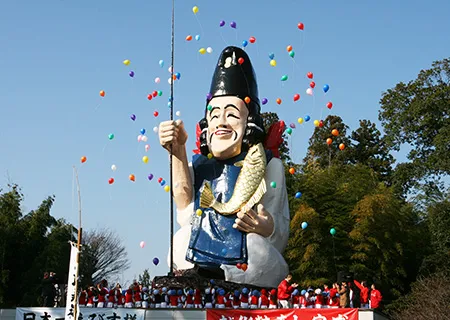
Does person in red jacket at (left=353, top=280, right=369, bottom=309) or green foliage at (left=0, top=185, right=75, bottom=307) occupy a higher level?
green foliage at (left=0, top=185, right=75, bottom=307)

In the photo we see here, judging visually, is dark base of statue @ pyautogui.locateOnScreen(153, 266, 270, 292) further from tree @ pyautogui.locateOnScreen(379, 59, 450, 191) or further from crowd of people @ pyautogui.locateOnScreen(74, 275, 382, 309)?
tree @ pyautogui.locateOnScreen(379, 59, 450, 191)

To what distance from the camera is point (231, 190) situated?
19703 mm

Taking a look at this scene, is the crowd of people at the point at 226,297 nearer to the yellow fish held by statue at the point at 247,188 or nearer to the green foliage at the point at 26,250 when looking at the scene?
the yellow fish held by statue at the point at 247,188

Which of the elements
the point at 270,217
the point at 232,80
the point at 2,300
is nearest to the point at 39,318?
the point at 270,217

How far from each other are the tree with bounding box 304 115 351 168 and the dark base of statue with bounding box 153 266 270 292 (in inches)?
770

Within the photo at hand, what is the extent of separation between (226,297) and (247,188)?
3.03m

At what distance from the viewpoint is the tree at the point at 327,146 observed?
3847 cm

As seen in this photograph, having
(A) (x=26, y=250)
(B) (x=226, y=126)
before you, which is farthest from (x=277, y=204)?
(A) (x=26, y=250)

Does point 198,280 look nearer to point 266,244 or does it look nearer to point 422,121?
point 266,244

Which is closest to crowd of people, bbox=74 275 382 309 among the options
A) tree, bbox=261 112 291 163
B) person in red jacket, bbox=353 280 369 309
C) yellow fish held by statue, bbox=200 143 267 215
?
person in red jacket, bbox=353 280 369 309

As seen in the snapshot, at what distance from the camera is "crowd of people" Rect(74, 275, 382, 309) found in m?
17.2

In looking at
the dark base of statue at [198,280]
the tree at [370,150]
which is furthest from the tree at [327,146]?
the dark base of statue at [198,280]

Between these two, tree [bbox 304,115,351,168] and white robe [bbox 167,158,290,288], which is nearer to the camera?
white robe [bbox 167,158,290,288]

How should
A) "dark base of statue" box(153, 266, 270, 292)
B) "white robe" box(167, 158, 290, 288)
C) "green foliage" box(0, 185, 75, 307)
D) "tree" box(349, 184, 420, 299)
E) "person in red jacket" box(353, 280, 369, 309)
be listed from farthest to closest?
"green foliage" box(0, 185, 75, 307)
"tree" box(349, 184, 420, 299)
"white robe" box(167, 158, 290, 288)
"dark base of statue" box(153, 266, 270, 292)
"person in red jacket" box(353, 280, 369, 309)
